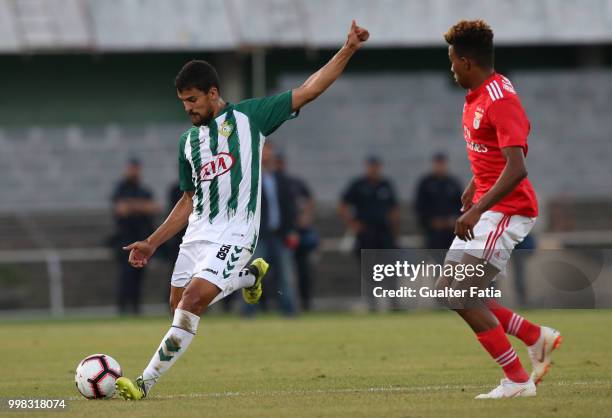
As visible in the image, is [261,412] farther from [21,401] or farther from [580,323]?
[580,323]

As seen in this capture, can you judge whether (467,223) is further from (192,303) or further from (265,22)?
(265,22)

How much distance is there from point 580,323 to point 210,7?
1307cm

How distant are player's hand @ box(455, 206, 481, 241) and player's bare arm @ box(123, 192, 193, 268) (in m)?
2.04

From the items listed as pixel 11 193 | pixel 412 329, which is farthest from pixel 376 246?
pixel 11 193

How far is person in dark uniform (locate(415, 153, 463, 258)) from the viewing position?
19484 mm

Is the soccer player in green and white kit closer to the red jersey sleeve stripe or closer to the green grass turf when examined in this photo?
the green grass turf

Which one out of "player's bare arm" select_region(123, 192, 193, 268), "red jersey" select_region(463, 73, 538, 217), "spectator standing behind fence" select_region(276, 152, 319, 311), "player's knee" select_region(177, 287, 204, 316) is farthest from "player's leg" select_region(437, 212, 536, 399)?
"spectator standing behind fence" select_region(276, 152, 319, 311)

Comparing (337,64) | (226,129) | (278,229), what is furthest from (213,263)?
(278,229)

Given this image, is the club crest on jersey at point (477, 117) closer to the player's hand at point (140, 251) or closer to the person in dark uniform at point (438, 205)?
the player's hand at point (140, 251)

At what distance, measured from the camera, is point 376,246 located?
19.5 metres

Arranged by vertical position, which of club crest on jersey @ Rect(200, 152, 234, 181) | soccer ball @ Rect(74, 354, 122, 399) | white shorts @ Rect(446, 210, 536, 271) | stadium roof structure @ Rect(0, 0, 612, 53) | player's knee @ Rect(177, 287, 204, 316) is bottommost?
soccer ball @ Rect(74, 354, 122, 399)

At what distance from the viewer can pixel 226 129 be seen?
27.4 feet

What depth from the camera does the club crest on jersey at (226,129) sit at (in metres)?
8.34

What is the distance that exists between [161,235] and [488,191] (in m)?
2.23
